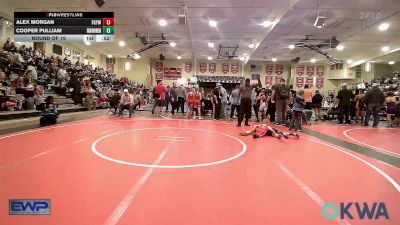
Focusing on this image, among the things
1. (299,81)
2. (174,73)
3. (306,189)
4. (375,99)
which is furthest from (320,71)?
(306,189)

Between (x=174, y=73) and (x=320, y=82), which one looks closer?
(x=320, y=82)

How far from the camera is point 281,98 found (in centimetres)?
974

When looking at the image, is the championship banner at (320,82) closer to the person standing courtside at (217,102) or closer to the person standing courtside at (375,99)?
the person standing courtside at (375,99)

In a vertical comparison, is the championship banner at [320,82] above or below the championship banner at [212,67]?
below

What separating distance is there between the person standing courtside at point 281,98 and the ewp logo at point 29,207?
28.1 ft

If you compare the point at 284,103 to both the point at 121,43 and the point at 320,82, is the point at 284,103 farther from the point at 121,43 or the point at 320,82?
the point at 320,82

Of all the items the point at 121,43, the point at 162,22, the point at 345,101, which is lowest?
the point at 345,101

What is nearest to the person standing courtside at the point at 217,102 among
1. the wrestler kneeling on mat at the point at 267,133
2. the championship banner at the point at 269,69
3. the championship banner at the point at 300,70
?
the wrestler kneeling on mat at the point at 267,133

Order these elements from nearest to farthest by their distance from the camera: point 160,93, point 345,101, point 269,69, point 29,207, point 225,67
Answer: point 29,207
point 345,101
point 160,93
point 269,69
point 225,67
